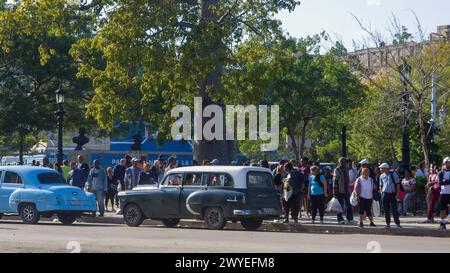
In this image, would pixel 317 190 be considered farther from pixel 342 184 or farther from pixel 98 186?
pixel 98 186

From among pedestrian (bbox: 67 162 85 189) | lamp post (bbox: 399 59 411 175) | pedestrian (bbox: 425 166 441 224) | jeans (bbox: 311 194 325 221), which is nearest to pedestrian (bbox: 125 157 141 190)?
pedestrian (bbox: 67 162 85 189)

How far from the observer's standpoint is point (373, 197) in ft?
88.3

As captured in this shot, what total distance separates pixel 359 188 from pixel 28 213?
9212mm

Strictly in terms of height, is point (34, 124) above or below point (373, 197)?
above

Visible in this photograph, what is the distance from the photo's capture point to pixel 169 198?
26.8 meters

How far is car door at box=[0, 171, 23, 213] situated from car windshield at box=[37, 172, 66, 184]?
568 millimetres

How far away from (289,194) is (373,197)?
2.35 meters

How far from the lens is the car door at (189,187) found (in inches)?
1042

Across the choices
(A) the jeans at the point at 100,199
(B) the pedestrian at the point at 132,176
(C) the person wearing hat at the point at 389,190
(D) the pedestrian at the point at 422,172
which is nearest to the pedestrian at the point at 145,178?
(B) the pedestrian at the point at 132,176

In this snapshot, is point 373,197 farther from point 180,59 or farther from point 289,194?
point 180,59

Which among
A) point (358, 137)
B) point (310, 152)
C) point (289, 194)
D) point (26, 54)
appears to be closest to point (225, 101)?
point (289, 194)

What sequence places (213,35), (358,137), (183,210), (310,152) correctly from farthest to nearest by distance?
(310,152) < (358,137) < (213,35) < (183,210)

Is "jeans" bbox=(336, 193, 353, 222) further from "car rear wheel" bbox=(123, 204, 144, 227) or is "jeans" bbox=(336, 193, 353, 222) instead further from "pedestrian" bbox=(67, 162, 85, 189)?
"pedestrian" bbox=(67, 162, 85, 189)

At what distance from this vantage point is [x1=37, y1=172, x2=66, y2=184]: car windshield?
2881 cm
